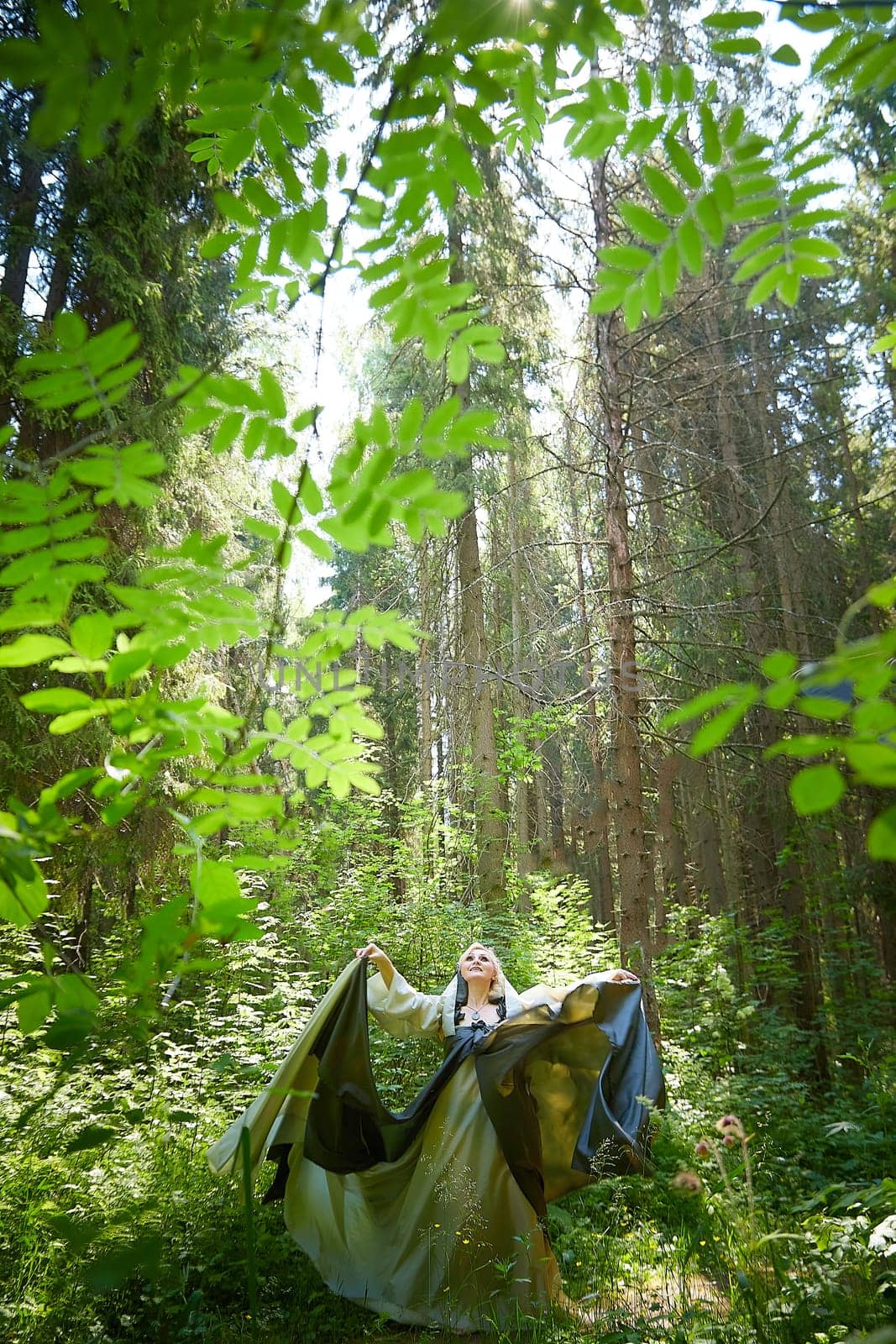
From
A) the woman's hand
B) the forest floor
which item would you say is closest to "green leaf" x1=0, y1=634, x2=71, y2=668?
the forest floor

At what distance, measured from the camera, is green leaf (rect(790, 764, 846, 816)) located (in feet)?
2.72

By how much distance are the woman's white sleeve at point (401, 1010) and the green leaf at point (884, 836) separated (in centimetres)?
450

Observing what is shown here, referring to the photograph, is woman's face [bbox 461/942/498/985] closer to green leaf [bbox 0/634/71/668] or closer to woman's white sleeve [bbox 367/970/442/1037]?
woman's white sleeve [bbox 367/970/442/1037]

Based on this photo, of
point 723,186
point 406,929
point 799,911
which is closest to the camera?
point 723,186

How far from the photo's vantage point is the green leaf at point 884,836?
788 mm

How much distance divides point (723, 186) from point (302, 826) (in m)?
9.01

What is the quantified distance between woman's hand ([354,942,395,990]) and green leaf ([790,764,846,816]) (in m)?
4.13

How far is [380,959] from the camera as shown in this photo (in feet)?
15.6

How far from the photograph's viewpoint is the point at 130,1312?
12.6 feet

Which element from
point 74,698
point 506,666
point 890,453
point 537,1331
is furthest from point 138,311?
point 890,453

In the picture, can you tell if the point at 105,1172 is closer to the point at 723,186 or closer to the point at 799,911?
the point at 723,186

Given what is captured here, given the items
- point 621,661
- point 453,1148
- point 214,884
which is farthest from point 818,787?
point 621,661

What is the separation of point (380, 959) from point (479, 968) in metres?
0.79

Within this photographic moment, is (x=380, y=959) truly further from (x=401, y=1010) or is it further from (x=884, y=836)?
(x=884, y=836)
